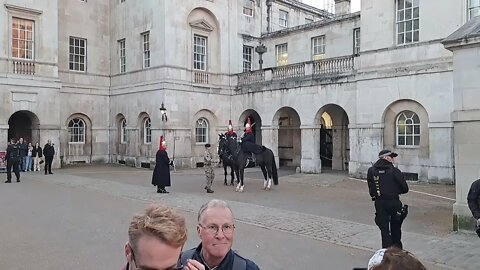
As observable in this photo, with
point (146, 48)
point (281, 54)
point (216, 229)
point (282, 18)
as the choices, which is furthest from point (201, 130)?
point (216, 229)

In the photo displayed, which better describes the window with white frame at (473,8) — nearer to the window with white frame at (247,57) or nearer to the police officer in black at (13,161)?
the window with white frame at (247,57)

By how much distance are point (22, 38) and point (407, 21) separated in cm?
2115

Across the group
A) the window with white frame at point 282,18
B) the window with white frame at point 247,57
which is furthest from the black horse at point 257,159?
the window with white frame at point 282,18

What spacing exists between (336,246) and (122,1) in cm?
2618

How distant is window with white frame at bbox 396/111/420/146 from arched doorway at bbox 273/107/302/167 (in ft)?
30.2

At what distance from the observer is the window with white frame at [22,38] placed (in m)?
24.8

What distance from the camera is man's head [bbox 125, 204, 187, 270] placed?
6.88 ft

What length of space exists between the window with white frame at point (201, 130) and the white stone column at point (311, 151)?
23.5ft

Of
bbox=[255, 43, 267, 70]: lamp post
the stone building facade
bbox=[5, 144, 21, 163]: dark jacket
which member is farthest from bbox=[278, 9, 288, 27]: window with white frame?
bbox=[5, 144, 21, 163]: dark jacket

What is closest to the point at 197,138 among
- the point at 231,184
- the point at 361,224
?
the point at 231,184

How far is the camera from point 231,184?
742 inches

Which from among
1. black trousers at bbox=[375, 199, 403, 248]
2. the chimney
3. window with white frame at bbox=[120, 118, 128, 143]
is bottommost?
black trousers at bbox=[375, 199, 403, 248]

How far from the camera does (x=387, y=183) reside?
7422 millimetres

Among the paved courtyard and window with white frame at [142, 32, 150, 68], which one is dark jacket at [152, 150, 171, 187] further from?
window with white frame at [142, 32, 150, 68]
